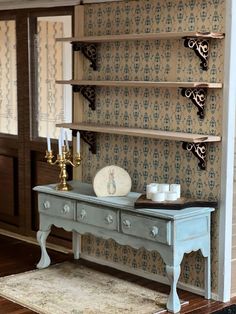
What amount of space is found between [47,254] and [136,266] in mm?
733

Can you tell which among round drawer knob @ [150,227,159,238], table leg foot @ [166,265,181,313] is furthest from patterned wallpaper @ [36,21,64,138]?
table leg foot @ [166,265,181,313]

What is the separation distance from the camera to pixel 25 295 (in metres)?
4.32

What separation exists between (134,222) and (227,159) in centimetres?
73

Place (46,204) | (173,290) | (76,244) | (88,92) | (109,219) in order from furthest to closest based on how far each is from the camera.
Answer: (76,244), (88,92), (46,204), (109,219), (173,290)

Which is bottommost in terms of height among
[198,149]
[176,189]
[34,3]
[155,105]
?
[176,189]

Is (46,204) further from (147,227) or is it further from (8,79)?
(8,79)

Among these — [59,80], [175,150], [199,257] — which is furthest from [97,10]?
[199,257]

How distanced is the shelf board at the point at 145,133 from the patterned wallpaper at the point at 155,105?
96 millimetres

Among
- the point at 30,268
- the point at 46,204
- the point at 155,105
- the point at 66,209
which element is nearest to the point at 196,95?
the point at 155,105

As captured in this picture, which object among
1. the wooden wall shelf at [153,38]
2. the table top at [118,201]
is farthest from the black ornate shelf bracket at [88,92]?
the table top at [118,201]

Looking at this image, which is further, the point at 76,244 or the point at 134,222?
the point at 76,244

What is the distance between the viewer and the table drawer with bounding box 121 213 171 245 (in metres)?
4.01

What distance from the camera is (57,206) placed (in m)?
4.77

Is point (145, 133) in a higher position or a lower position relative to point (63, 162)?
higher
